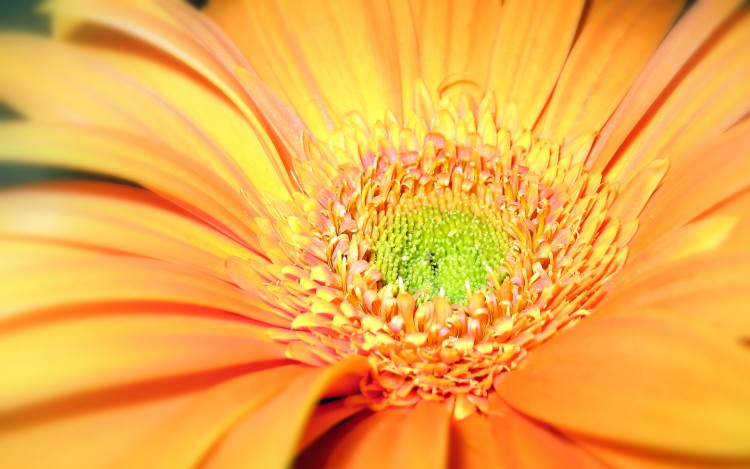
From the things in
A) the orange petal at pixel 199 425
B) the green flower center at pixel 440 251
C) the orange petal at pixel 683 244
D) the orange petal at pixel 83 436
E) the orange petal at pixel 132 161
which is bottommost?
the orange petal at pixel 683 244

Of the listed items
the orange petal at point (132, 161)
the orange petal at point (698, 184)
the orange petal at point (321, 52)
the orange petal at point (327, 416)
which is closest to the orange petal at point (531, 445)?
the orange petal at point (327, 416)

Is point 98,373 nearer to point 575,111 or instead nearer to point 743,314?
point 743,314

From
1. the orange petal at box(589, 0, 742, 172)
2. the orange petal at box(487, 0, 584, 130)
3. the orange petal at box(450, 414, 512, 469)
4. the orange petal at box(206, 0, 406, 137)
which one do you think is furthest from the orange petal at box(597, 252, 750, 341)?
the orange petal at box(206, 0, 406, 137)

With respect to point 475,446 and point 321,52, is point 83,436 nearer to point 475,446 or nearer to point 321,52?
point 475,446

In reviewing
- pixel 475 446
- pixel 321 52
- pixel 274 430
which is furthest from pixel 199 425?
pixel 321 52

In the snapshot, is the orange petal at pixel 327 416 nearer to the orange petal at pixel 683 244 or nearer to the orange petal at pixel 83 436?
the orange petal at pixel 83 436
